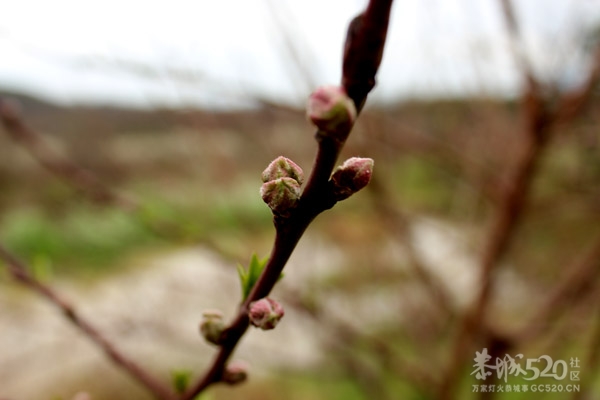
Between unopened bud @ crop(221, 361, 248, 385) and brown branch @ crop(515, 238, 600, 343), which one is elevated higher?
unopened bud @ crop(221, 361, 248, 385)

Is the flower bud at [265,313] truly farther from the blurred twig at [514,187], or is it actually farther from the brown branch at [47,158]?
the blurred twig at [514,187]

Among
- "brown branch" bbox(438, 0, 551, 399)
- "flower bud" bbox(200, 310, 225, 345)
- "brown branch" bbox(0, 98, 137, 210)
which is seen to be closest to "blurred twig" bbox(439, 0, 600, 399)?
"brown branch" bbox(438, 0, 551, 399)

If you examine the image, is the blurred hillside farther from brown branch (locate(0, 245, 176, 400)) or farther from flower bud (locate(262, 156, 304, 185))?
flower bud (locate(262, 156, 304, 185))

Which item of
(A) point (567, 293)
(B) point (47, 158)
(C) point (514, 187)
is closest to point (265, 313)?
(B) point (47, 158)

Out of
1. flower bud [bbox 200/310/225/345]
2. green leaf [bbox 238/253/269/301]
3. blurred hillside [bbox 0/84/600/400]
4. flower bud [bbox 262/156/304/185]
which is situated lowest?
blurred hillside [bbox 0/84/600/400]

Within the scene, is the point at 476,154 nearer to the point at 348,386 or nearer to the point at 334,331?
the point at 334,331

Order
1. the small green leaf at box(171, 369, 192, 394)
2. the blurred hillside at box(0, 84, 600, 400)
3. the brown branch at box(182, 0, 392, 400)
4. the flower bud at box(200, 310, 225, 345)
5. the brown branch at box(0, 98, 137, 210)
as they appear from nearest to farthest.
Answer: the brown branch at box(182, 0, 392, 400) < the flower bud at box(200, 310, 225, 345) < the small green leaf at box(171, 369, 192, 394) < the brown branch at box(0, 98, 137, 210) < the blurred hillside at box(0, 84, 600, 400)

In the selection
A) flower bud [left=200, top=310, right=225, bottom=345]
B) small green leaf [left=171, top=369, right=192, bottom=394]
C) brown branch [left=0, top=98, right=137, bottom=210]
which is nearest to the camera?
flower bud [left=200, top=310, right=225, bottom=345]

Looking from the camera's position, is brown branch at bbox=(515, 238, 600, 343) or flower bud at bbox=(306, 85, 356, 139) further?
brown branch at bbox=(515, 238, 600, 343)

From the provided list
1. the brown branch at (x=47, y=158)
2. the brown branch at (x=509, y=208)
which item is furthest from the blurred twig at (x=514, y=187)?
the brown branch at (x=47, y=158)
